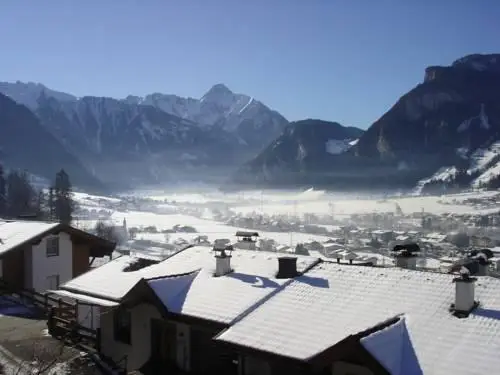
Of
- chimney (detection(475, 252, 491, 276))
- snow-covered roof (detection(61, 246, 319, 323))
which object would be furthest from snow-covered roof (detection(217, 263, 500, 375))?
chimney (detection(475, 252, 491, 276))

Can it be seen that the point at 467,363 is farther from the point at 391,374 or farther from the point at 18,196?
the point at 18,196

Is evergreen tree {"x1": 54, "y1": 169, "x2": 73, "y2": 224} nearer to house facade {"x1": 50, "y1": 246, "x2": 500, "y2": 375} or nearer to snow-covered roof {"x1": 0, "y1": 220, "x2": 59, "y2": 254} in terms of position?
snow-covered roof {"x1": 0, "y1": 220, "x2": 59, "y2": 254}

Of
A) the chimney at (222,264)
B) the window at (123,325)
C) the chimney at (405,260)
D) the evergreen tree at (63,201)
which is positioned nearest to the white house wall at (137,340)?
the window at (123,325)

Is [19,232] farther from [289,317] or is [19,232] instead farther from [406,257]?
[289,317]

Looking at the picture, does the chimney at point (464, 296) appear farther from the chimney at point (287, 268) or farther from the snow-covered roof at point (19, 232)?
the snow-covered roof at point (19, 232)

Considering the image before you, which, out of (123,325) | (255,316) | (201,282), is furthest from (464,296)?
(123,325)
